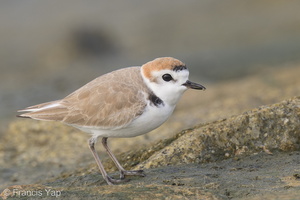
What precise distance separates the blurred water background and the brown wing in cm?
893

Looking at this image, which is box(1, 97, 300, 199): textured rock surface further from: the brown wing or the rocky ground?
the brown wing

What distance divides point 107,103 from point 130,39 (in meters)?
16.3

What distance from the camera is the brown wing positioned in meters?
6.17

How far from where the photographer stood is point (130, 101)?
6176 mm

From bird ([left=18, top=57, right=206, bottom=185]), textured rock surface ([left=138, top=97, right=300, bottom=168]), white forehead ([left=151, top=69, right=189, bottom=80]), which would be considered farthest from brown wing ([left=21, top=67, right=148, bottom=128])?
textured rock surface ([left=138, top=97, right=300, bottom=168])

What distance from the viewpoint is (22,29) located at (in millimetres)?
23234

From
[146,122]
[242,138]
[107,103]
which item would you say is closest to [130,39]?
[242,138]

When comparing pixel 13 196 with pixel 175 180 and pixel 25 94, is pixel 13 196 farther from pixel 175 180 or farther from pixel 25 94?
pixel 25 94

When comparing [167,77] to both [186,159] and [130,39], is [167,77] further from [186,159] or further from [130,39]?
[130,39]

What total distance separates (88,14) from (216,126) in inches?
702

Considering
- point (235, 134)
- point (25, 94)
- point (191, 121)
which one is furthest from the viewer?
point (25, 94)

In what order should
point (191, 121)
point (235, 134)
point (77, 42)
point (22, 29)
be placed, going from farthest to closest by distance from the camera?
point (22, 29), point (77, 42), point (191, 121), point (235, 134)

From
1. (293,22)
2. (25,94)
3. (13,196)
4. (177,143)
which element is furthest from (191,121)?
(293,22)

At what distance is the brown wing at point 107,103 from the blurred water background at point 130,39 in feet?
29.3
